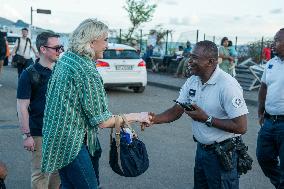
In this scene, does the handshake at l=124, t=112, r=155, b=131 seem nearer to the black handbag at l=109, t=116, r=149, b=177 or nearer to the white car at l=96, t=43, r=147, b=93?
the black handbag at l=109, t=116, r=149, b=177

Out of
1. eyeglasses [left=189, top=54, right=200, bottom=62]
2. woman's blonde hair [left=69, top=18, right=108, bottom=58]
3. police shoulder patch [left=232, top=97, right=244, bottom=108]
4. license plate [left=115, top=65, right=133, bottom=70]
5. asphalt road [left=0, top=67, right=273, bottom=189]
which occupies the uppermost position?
woman's blonde hair [left=69, top=18, right=108, bottom=58]

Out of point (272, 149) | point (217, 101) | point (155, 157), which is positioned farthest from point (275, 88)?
point (155, 157)

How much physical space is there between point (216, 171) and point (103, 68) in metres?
11.5

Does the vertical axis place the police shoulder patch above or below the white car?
above

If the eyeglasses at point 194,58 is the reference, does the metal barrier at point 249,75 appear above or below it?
below

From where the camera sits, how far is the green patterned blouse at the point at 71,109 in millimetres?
3193

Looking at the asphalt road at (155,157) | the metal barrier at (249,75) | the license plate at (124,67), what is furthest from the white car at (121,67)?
the metal barrier at (249,75)

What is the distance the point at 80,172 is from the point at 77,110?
44cm

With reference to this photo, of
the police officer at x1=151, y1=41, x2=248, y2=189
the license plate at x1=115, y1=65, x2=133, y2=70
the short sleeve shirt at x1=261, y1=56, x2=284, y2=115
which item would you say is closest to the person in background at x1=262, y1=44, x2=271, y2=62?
the license plate at x1=115, y1=65, x2=133, y2=70

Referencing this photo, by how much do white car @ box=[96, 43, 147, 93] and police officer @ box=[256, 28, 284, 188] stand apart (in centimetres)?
999

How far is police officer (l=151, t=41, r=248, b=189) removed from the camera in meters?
3.55

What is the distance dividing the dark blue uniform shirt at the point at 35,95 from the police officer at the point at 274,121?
232cm

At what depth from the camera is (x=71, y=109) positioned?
127 inches

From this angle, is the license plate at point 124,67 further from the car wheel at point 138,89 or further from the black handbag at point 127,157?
the black handbag at point 127,157
